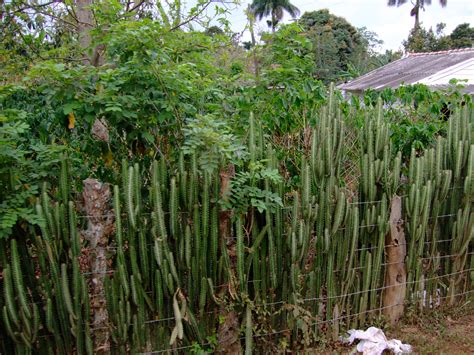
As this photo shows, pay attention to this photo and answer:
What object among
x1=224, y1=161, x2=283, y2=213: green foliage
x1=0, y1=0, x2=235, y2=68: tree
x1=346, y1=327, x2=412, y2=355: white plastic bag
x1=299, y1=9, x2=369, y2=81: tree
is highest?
x1=299, y1=9, x2=369, y2=81: tree

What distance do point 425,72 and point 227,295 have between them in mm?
14810

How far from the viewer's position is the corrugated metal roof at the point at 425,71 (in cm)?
1421

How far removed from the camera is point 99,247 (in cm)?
325

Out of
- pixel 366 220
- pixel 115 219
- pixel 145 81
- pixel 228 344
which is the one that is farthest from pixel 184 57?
pixel 228 344

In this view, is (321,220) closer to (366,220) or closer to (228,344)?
(366,220)

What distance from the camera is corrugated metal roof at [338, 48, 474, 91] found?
1421 centimetres

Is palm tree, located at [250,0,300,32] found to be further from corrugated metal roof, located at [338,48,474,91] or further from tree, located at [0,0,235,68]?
tree, located at [0,0,235,68]

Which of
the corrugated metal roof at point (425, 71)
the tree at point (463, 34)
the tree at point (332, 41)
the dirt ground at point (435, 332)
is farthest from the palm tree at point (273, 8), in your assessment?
the dirt ground at point (435, 332)

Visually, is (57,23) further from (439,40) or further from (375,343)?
(439,40)

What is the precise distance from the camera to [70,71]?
322 cm

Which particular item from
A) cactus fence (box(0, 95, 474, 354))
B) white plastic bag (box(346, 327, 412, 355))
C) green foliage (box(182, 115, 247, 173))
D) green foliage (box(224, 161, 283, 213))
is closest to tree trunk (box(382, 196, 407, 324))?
cactus fence (box(0, 95, 474, 354))

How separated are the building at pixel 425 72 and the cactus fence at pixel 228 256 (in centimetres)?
870

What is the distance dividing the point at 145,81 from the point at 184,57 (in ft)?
3.18

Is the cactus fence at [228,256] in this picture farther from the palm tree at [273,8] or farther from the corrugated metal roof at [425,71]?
the palm tree at [273,8]
